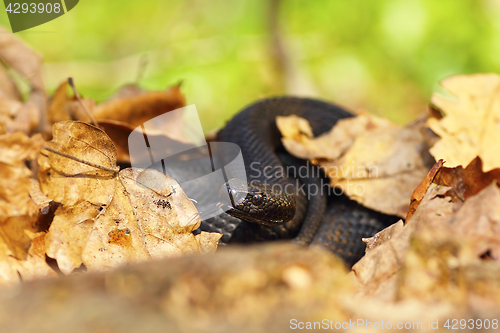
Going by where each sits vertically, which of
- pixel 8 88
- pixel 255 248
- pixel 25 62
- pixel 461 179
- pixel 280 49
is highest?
pixel 25 62

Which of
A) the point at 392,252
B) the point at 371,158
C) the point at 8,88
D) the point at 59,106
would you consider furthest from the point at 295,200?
the point at 8,88

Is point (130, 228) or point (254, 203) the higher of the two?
point (130, 228)

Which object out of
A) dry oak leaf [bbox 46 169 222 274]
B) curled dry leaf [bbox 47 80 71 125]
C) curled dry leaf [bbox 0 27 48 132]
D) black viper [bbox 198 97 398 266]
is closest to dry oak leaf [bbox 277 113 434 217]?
black viper [bbox 198 97 398 266]

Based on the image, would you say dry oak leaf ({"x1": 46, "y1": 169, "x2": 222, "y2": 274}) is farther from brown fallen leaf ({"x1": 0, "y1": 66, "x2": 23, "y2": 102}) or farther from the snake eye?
brown fallen leaf ({"x1": 0, "y1": 66, "x2": 23, "y2": 102})

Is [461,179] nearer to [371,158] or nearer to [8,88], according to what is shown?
[371,158]

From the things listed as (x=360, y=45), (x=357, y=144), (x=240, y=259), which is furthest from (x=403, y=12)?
(x=240, y=259)

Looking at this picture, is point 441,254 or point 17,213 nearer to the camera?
point 441,254

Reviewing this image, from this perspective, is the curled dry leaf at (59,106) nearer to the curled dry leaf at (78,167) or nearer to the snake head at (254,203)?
the curled dry leaf at (78,167)
